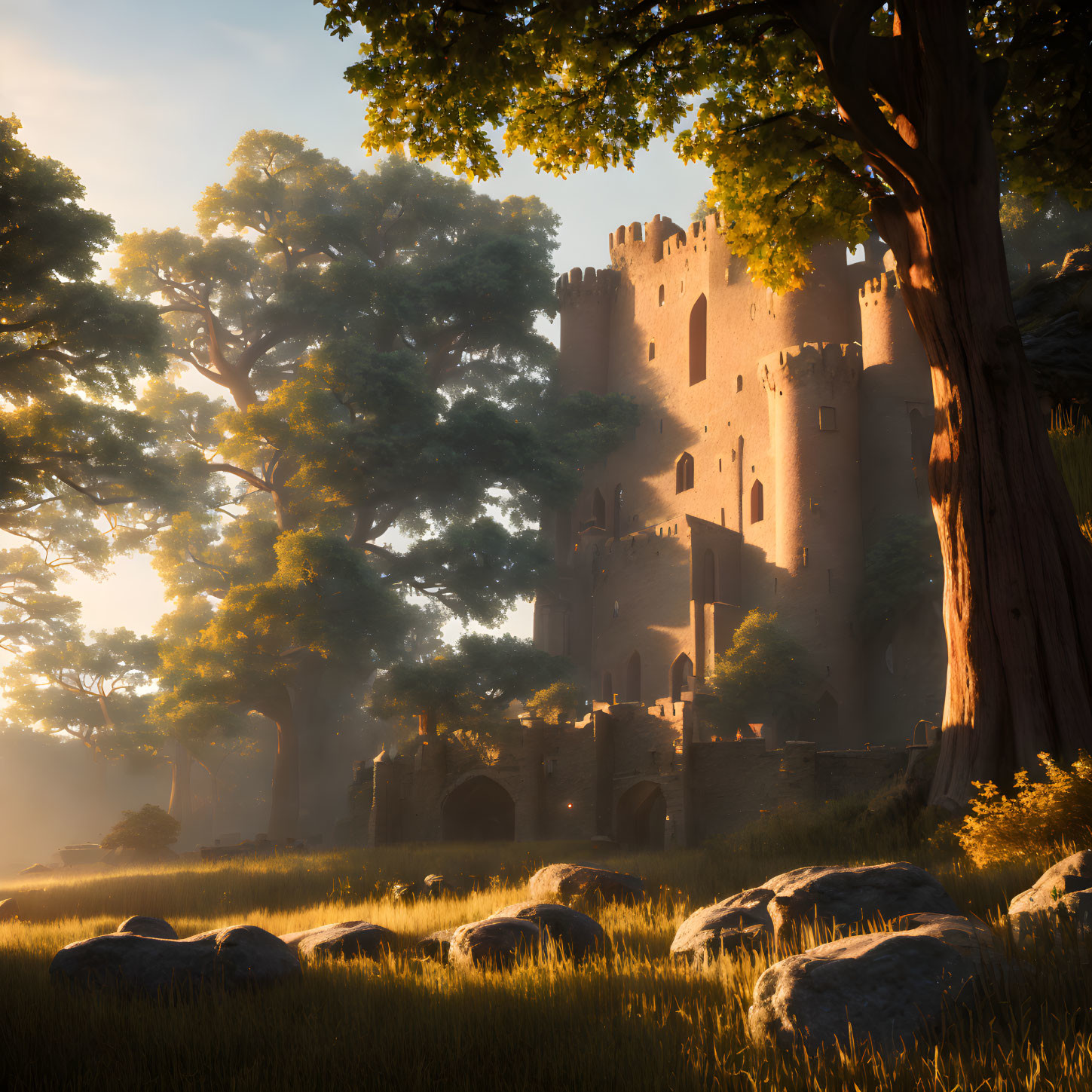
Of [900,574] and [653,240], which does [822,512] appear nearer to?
[900,574]

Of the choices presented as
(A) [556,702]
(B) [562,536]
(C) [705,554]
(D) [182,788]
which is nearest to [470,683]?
(A) [556,702]

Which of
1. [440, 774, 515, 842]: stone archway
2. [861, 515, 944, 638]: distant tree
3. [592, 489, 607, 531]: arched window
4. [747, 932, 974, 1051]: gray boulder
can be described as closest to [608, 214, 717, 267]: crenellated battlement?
[592, 489, 607, 531]: arched window

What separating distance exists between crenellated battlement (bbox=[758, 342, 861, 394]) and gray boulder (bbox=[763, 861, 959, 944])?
32346 millimetres

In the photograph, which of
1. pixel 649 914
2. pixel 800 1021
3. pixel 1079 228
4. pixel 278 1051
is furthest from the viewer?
pixel 1079 228

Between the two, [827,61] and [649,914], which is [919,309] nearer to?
[827,61]

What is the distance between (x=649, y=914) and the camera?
30.8 ft

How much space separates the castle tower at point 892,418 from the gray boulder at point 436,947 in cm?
3136

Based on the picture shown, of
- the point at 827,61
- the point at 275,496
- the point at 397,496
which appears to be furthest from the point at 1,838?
the point at 827,61

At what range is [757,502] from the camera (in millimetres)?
40188

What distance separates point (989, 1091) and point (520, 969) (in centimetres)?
315

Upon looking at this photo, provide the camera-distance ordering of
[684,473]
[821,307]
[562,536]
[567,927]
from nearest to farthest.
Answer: [567,927]
[821,307]
[684,473]
[562,536]

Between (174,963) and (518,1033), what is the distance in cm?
313

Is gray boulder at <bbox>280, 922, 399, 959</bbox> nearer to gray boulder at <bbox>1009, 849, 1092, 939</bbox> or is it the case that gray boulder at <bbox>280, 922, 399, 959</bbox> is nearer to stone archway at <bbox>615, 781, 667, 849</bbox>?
gray boulder at <bbox>1009, 849, 1092, 939</bbox>

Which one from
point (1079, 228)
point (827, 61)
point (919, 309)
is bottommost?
point (919, 309)
